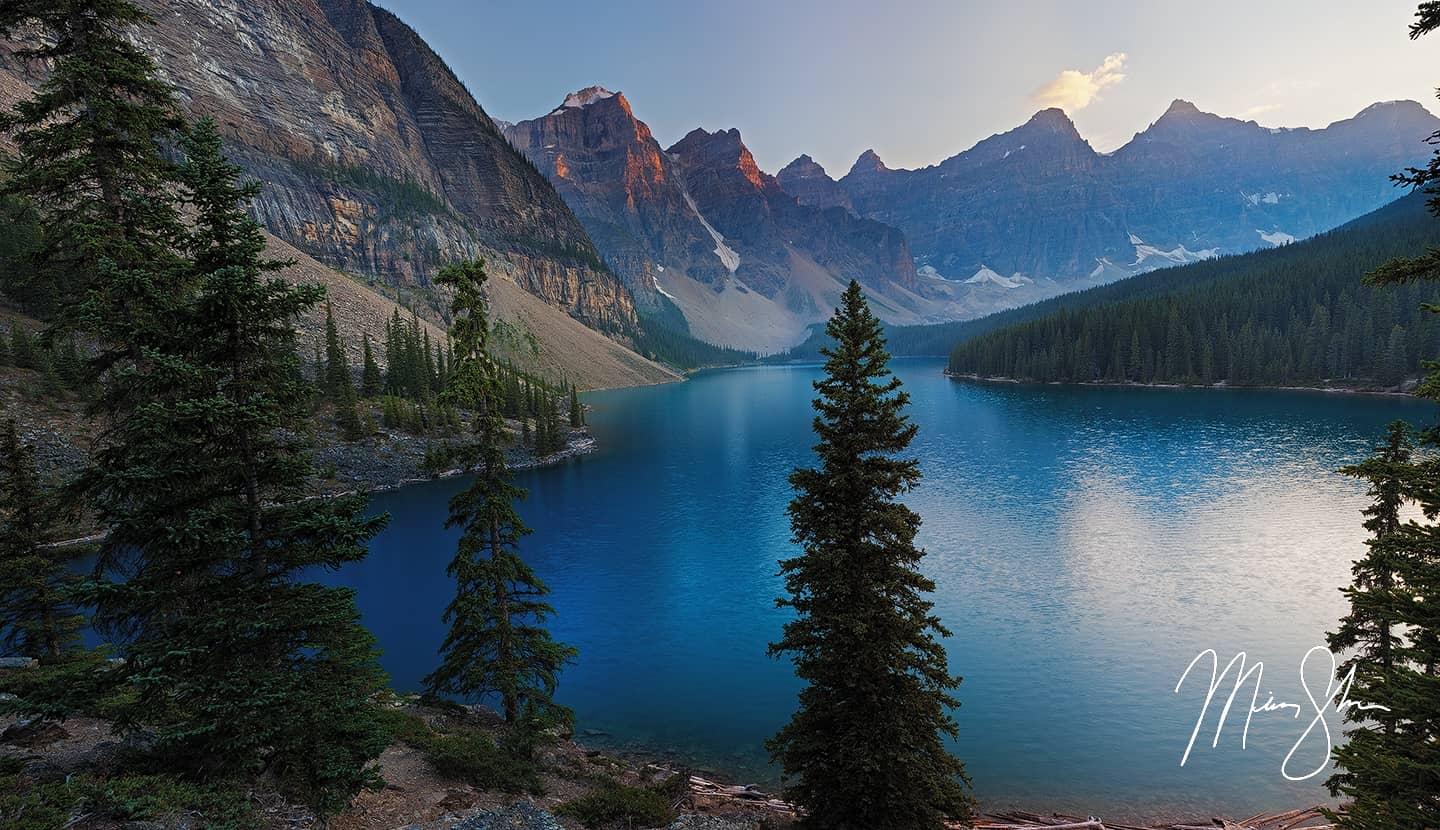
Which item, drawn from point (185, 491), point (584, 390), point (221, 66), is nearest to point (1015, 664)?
point (185, 491)

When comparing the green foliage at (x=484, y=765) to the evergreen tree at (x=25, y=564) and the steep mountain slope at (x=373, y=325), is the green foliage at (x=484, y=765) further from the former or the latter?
the steep mountain slope at (x=373, y=325)

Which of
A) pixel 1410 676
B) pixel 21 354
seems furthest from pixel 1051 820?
pixel 21 354

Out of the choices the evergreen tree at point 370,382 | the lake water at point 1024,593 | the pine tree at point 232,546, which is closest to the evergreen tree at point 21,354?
the lake water at point 1024,593

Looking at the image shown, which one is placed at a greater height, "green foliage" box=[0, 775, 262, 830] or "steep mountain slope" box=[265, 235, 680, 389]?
"steep mountain slope" box=[265, 235, 680, 389]

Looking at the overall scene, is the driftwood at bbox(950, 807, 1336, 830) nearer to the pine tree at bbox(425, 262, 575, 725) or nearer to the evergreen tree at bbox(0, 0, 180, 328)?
the pine tree at bbox(425, 262, 575, 725)

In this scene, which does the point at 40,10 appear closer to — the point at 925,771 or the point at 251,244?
the point at 251,244

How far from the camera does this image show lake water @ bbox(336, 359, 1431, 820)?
24750 millimetres

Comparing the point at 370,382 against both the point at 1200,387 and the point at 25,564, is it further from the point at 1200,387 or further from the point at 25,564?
the point at 1200,387

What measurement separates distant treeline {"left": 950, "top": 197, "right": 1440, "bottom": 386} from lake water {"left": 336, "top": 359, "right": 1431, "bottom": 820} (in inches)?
2325

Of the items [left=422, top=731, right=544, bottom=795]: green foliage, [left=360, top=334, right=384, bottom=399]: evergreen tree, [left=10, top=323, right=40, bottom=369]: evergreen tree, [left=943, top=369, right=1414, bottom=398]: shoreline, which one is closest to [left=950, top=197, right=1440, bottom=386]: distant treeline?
[left=943, top=369, right=1414, bottom=398]: shoreline

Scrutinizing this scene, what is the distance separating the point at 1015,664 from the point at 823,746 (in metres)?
21.9

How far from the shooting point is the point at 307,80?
652ft
